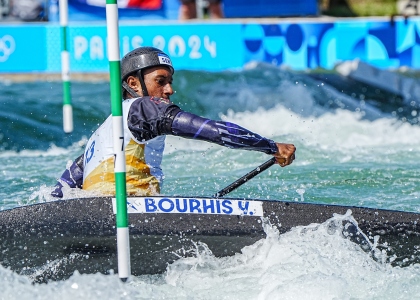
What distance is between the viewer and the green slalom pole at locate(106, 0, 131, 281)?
3.48m

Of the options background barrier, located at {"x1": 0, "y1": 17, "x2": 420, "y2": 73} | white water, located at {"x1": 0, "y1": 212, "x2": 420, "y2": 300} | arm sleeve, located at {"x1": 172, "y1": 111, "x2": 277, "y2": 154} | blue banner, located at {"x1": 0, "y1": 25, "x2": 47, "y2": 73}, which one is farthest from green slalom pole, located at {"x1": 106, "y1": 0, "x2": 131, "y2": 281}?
blue banner, located at {"x1": 0, "y1": 25, "x2": 47, "y2": 73}

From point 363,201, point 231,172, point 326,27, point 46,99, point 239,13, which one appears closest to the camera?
point 363,201

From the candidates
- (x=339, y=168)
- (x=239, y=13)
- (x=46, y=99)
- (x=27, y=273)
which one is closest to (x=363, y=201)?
(x=339, y=168)

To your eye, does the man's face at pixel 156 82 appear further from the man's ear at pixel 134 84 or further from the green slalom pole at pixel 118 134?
the green slalom pole at pixel 118 134

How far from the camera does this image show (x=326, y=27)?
12.1 meters

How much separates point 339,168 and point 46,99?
4.45 metres

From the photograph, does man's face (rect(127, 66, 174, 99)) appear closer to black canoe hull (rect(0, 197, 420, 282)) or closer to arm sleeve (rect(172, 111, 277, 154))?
arm sleeve (rect(172, 111, 277, 154))

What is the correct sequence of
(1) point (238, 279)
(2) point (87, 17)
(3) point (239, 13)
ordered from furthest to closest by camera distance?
(3) point (239, 13) → (2) point (87, 17) → (1) point (238, 279)

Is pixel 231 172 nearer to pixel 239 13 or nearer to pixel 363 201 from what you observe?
pixel 363 201

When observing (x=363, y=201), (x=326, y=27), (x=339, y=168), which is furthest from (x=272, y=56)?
(x=363, y=201)

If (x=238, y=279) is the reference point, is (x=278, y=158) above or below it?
above

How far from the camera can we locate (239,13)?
1440cm

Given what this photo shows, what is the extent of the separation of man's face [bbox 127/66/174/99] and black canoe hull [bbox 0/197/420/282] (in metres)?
0.68

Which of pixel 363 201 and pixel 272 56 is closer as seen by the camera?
pixel 363 201
